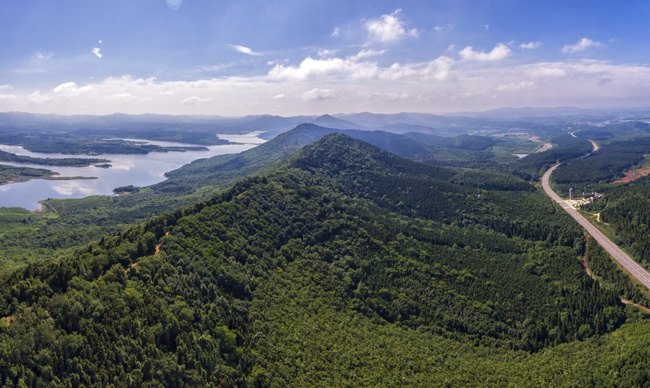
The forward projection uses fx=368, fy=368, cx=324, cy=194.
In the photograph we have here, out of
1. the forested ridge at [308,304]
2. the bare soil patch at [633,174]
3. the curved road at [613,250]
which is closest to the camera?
the forested ridge at [308,304]

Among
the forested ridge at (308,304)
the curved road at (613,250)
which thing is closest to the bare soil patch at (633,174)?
the curved road at (613,250)

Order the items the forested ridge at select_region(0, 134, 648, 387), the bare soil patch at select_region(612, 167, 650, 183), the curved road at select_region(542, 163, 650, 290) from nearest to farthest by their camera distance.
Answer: the forested ridge at select_region(0, 134, 648, 387) → the curved road at select_region(542, 163, 650, 290) → the bare soil patch at select_region(612, 167, 650, 183)

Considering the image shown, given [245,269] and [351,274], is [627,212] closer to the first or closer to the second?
[351,274]

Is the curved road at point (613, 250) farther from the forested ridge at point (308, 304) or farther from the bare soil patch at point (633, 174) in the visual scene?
the bare soil patch at point (633, 174)

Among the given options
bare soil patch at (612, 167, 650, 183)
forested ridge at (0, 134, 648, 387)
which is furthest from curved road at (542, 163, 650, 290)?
bare soil patch at (612, 167, 650, 183)

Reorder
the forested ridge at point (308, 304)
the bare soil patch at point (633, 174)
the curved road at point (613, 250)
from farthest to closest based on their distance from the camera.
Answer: the bare soil patch at point (633, 174) < the curved road at point (613, 250) < the forested ridge at point (308, 304)

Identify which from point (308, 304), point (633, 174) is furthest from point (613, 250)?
point (633, 174)

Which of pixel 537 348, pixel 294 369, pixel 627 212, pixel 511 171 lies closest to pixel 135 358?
pixel 294 369

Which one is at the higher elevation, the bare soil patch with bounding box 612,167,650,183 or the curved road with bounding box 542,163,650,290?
the bare soil patch with bounding box 612,167,650,183

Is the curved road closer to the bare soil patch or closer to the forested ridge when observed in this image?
the forested ridge

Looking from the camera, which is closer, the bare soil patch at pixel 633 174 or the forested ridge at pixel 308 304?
the forested ridge at pixel 308 304
